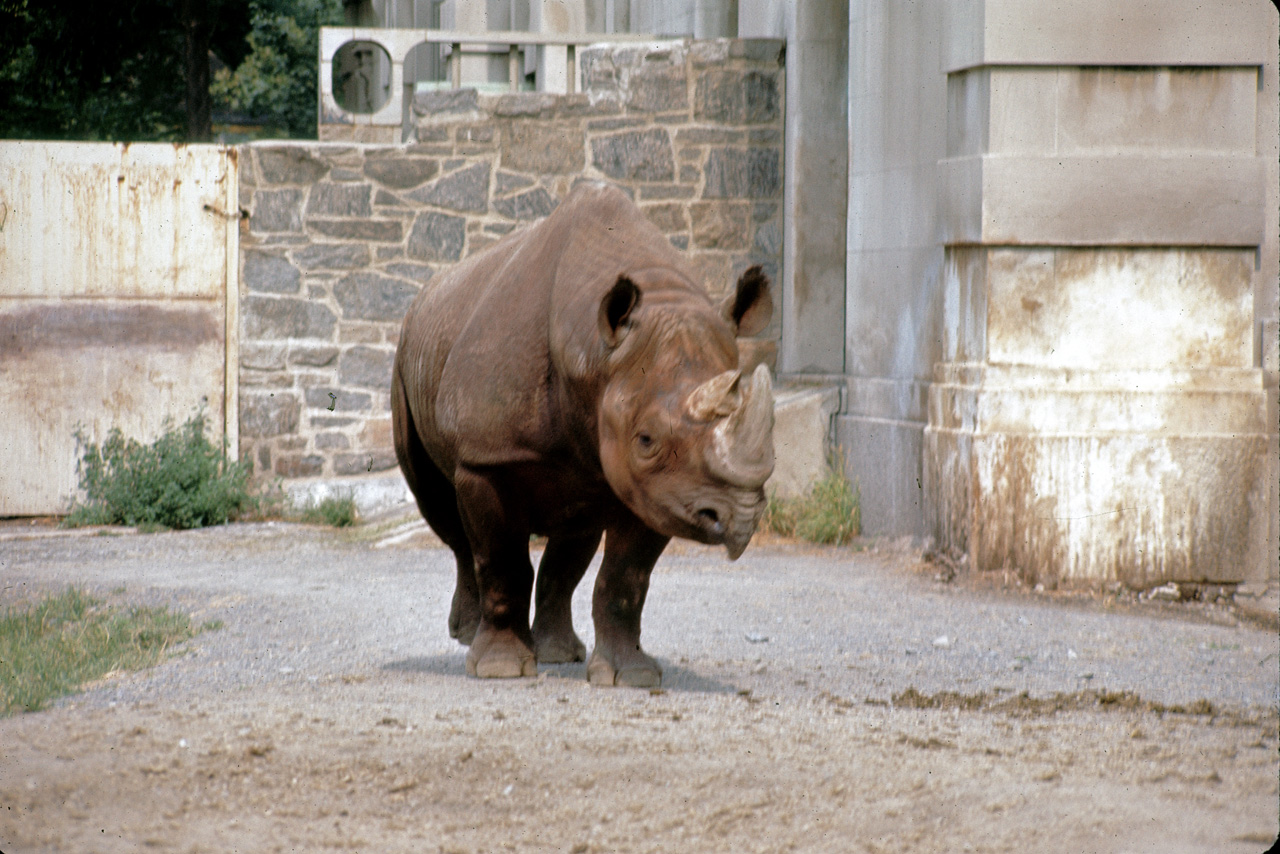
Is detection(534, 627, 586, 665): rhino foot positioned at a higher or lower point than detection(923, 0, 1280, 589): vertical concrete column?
lower

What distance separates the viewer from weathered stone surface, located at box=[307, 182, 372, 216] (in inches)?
460

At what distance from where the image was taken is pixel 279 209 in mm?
11703

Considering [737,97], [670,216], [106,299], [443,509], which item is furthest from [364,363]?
[443,509]

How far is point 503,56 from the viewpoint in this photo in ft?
54.4

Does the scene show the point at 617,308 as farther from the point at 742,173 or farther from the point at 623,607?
the point at 742,173

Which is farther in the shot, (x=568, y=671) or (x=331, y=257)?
(x=331, y=257)

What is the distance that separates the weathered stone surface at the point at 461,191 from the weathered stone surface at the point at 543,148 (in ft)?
0.71

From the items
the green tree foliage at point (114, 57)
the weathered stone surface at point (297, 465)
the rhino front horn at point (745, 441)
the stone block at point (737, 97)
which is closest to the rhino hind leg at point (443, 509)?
the rhino front horn at point (745, 441)

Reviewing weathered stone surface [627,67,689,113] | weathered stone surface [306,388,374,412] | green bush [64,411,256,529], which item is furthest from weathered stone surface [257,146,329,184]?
weathered stone surface [627,67,689,113]

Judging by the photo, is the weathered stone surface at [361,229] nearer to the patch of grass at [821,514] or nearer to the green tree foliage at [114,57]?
the patch of grass at [821,514]

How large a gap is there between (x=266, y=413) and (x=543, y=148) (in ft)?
9.06

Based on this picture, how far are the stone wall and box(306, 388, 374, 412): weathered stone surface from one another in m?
0.01

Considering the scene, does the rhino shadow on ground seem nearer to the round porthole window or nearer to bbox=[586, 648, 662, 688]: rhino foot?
bbox=[586, 648, 662, 688]: rhino foot

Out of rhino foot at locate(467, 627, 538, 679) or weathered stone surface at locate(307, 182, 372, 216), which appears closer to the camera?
rhino foot at locate(467, 627, 538, 679)
